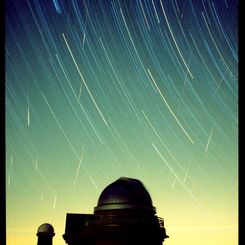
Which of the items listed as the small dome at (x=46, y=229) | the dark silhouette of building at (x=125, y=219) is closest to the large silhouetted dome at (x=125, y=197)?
the dark silhouette of building at (x=125, y=219)

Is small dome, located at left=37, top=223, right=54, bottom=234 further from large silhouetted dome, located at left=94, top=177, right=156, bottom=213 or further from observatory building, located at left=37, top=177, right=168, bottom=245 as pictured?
large silhouetted dome, located at left=94, top=177, right=156, bottom=213

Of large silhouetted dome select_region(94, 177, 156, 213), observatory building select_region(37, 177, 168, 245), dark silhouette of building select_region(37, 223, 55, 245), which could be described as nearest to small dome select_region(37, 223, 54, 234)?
dark silhouette of building select_region(37, 223, 55, 245)

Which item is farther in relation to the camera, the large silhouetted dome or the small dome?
the small dome

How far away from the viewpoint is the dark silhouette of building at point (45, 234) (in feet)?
86.9

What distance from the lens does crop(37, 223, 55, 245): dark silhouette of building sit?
26.5 m

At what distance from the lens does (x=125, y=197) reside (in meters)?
19.8

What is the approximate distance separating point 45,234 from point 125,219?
35.4 ft

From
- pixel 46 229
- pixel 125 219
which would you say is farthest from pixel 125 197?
pixel 46 229
